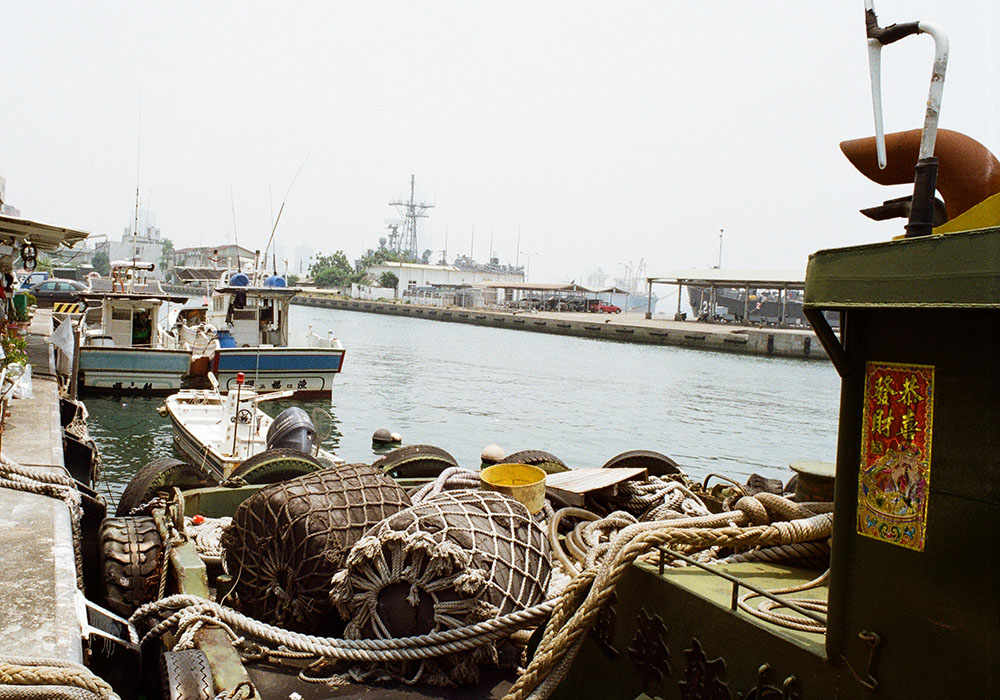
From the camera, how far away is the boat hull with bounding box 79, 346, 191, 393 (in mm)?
24500

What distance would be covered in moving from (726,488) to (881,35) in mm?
5152

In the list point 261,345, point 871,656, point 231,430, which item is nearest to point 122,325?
point 261,345

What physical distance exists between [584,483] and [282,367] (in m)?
20.0

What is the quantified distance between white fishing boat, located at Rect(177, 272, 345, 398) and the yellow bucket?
61.8 feet

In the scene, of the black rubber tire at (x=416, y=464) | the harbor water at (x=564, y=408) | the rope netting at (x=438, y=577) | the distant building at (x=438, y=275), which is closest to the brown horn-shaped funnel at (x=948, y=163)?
the rope netting at (x=438, y=577)

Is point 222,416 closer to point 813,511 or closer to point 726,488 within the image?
point 726,488

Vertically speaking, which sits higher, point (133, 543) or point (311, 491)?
point (311, 491)

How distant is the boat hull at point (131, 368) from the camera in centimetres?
2450

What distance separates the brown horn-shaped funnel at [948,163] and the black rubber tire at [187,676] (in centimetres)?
418

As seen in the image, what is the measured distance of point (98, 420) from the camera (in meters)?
22.3

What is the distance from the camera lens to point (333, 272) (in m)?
127

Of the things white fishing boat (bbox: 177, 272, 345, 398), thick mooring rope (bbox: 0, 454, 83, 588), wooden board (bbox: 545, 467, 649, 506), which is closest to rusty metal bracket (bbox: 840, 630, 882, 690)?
wooden board (bbox: 545, 467, 649, 506)

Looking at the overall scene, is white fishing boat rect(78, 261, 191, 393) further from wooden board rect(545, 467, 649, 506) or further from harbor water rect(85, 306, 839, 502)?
wooden board rect(545, 467, 649, 506)

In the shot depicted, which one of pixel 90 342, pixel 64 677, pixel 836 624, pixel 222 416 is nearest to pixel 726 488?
pixel 836 624
